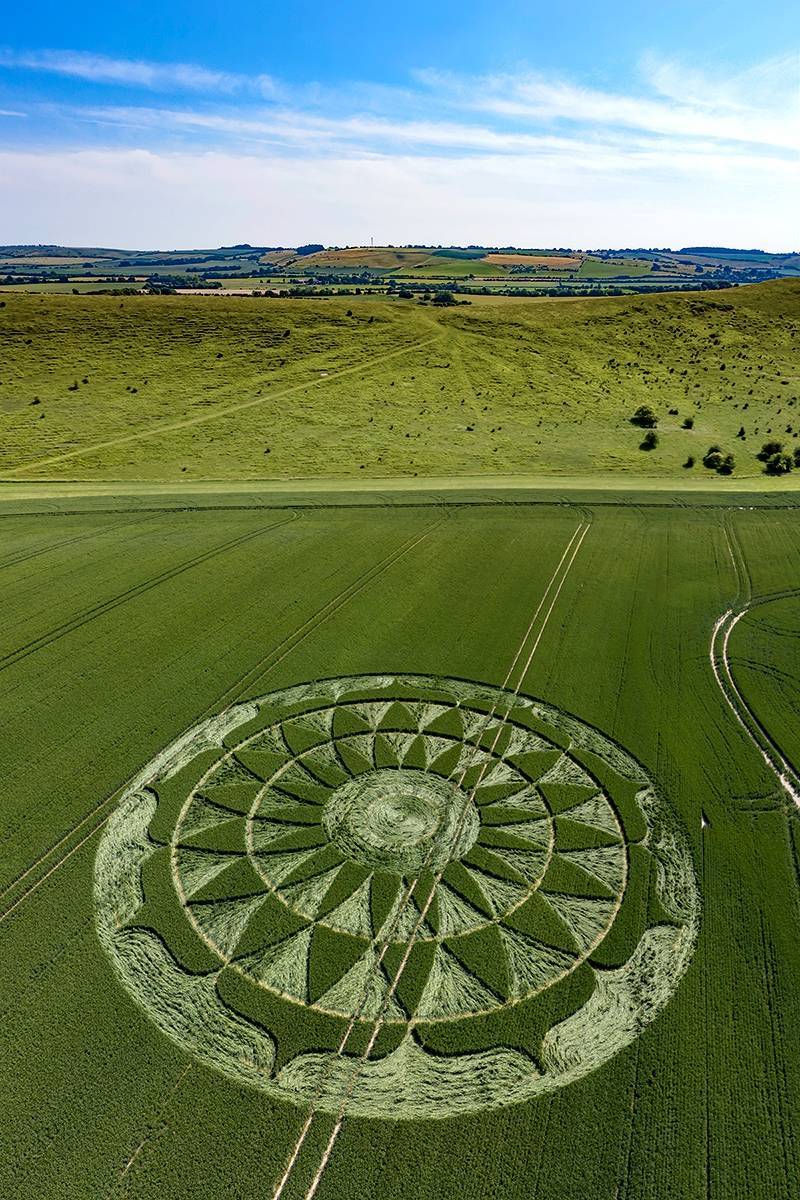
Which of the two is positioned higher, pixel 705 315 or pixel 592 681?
pixel 705 315

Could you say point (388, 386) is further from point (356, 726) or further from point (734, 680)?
point (356, 726)

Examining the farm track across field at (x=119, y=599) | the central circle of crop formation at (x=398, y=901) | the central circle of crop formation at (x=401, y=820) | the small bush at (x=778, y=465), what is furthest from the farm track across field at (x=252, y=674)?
the small bush at (x=778, y=465)

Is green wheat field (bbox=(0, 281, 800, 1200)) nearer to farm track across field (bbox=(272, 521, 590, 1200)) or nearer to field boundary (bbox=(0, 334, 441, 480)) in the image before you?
farm track across field (bbox=(272, 521, 590, 1200))

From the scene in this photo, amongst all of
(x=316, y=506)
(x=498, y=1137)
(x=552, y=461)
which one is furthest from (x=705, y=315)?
(x=498, y=1137)

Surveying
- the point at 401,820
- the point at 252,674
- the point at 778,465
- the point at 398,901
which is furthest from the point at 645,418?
the point at 398,901


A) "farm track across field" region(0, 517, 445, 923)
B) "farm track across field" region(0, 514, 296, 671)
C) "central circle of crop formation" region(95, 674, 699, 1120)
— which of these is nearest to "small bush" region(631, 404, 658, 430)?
"farm track across field" region(0, 517, 445, 923)

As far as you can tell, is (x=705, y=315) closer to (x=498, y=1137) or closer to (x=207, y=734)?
(x=207, y=734)
